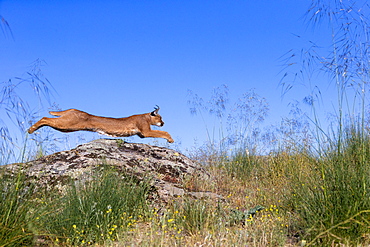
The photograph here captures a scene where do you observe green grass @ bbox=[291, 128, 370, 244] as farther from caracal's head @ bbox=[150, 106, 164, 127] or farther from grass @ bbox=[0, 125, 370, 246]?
caracal's head @ bbox=[150, 106, 164, 127]

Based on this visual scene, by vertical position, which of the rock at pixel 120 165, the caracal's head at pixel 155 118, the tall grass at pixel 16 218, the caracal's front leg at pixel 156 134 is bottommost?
the tall grass at pixel 16 218

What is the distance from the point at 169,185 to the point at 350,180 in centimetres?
283

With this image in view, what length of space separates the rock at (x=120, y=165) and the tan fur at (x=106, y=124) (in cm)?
175

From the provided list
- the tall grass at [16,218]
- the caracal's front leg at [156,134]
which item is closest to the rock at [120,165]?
the tall grass at [16,218]

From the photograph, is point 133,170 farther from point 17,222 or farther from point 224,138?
point 224,138

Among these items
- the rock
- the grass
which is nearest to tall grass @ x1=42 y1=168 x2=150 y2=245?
the grass

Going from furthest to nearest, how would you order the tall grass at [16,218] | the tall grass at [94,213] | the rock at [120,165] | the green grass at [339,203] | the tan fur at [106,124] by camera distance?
the tan fur at [106,124], the rock at [120,165], the tall grass at [94,213], the green grass at [339,203], the tall grass at [16,218]

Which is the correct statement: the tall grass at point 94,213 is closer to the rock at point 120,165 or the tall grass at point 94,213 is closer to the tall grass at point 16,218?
the tall grass at point 16,218

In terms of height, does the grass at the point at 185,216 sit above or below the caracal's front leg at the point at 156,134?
below

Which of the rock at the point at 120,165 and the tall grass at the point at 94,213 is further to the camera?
the rock at the point at 120,165

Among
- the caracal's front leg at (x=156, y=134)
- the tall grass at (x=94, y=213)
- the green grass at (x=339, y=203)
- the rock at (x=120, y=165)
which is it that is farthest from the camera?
the caracal's front leg at (x=156, y=134)

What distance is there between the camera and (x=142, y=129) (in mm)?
9305

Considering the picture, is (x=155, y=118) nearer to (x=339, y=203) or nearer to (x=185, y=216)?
(x=185, y=216)

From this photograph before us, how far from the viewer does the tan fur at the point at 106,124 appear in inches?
351
